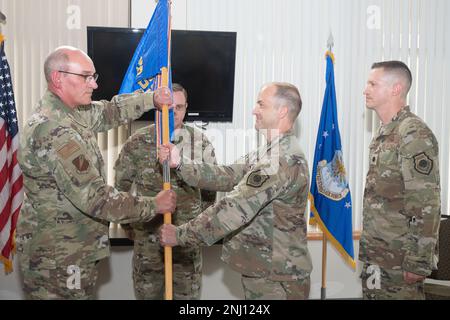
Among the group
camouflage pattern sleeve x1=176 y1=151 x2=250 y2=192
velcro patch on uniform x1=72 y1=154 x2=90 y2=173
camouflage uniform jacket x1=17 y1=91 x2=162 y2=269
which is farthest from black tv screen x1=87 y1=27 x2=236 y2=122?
velcro patch on uniform x1=72 y1=154 x2=90 y2=173

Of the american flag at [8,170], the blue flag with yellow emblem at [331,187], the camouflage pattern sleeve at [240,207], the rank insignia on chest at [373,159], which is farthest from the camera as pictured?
the blue flag with yellow emblem at [331,187]

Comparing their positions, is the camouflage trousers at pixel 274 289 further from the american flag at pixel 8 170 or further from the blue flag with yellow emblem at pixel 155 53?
the american flag at pixel 8 170

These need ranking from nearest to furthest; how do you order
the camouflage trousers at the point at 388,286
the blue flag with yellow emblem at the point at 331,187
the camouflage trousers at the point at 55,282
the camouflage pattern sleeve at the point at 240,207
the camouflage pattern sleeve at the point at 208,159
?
the camouflage pattern sleeve at the point at 240,207, the camouflage trousers at the point at 55,282, the camouflage trousers at the point at 388,286, the camouflage pattern sleeve at the point at 208,159, the blue flag with yellow emblem at the point at 331,187

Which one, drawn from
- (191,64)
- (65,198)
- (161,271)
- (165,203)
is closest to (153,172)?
(161,271)

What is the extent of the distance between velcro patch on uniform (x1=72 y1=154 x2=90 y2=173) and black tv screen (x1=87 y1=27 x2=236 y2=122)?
158 centimetres

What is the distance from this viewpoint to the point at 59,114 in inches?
95.7

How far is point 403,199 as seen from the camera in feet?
8.91

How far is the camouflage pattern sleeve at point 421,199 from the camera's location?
101 inches

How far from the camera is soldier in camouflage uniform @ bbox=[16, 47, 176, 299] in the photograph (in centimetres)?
234

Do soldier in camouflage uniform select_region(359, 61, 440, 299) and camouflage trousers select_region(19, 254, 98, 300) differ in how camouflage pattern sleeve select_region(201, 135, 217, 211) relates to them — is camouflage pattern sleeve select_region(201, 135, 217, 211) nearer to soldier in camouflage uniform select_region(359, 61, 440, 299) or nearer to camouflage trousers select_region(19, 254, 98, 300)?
soldier in camouflage uniform select_region(359, 61, 440, 299)

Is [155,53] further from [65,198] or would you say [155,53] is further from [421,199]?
[421,199]

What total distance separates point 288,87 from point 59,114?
1.14 meters

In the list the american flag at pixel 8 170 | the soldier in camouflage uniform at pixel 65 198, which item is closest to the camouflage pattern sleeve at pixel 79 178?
the soldier in camouflage uniform at pixel 65 198
